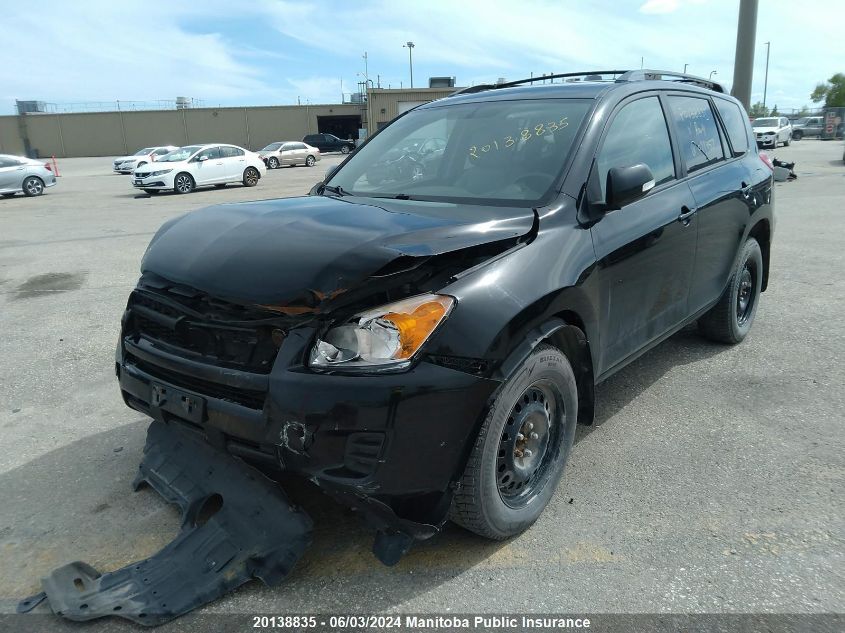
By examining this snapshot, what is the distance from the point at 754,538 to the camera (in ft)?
8.87

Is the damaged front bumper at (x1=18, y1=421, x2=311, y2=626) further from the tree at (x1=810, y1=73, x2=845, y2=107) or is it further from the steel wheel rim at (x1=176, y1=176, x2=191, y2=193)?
the tree at (x1=810, y1=73, x2=845, y2=107)

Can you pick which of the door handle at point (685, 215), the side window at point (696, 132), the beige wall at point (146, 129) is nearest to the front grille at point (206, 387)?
the door handle at point (685, 215)

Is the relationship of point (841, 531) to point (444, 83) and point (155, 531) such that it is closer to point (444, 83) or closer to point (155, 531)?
point (155, 531)

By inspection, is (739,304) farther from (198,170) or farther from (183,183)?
(198,170)

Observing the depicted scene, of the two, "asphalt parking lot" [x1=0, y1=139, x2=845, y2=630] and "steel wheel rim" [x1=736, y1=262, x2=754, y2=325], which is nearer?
"asphalt parking lot" [x1=0, y1=139, x2=845, y2=630]

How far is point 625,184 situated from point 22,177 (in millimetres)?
23903

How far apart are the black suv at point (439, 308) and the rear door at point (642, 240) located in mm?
15

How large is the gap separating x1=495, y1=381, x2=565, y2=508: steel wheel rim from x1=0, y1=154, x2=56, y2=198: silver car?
23.6m

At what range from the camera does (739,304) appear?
511cm

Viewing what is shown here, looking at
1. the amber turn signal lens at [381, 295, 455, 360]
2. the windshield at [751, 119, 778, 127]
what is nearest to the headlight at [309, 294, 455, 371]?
the amber turn signal lens at [381, 295, 455, 360]

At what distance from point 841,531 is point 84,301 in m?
6.99

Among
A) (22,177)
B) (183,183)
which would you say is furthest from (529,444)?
(22,177)

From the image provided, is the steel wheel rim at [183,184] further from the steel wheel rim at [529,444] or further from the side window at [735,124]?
the steel wheel rim at [529,444]

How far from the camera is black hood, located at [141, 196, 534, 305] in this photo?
226 centimetres
